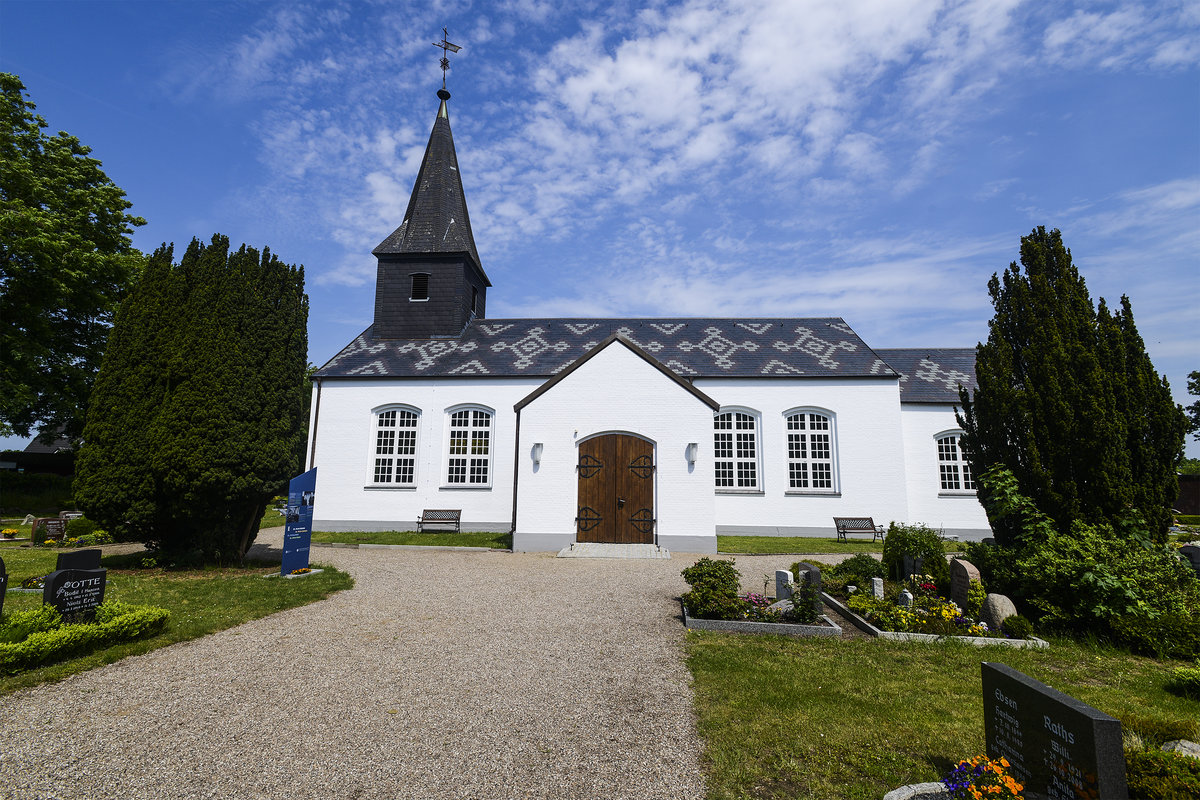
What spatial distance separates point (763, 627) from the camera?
7.75 meters

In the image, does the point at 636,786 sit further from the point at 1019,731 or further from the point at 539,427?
the point at 539,427

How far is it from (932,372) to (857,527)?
307 inches

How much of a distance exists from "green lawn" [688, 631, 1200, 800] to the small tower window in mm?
19857

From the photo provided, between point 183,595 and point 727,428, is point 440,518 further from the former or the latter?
point 727,428

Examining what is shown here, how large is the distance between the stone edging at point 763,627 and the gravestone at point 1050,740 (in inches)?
152

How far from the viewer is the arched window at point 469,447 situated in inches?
794

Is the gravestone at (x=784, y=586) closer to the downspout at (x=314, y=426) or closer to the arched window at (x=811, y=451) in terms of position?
the arched window at (x=811, y=451)

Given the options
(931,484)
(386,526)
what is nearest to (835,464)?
(931,484)

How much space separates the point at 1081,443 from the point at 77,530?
24045 millimetres

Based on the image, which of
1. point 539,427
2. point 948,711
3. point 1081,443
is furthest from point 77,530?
point 1081,443

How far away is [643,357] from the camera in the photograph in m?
15.9

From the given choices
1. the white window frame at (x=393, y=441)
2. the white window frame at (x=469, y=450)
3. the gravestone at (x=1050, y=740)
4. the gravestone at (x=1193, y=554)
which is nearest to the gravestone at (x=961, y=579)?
the gravestone at (x=1193, y=554)

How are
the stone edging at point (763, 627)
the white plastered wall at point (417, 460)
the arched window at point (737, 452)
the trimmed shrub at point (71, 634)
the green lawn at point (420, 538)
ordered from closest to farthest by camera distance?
the trimmed shrub at point (71, 634) → the stone edging at point (763, 627) → the green lawn at point (420, 538) → the white plastered wall at point (417, 460) → the arched window at point (737, 452)

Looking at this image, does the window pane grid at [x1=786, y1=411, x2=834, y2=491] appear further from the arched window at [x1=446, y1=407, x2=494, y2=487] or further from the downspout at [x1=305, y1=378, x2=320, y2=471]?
the downspout at [x1=305, y1=378, x2=320, y2=471]
